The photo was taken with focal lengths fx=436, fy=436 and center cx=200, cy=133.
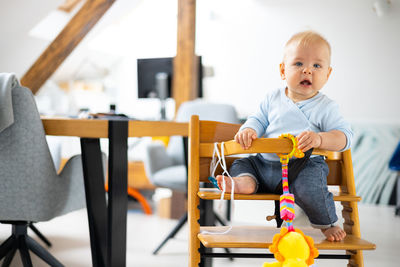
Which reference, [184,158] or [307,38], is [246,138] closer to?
[307,38]

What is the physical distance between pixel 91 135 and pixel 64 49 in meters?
2.80

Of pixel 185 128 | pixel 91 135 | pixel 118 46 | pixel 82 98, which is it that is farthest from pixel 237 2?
pixel 91 135

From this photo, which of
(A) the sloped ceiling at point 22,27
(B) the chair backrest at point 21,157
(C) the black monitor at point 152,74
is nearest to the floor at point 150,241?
(B) the chair backrest at point 21,157

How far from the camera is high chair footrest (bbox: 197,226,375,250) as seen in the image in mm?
1003

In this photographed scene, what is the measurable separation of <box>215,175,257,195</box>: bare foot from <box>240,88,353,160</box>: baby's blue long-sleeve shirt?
0.10 m

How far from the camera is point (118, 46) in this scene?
614 cm

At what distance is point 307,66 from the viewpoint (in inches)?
44.5

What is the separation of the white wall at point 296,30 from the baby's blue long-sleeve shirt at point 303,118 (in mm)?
2441

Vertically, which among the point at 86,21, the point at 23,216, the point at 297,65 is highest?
the point at 86,21

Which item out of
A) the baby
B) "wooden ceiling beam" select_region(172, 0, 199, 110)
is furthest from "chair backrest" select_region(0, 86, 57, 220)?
"wooden ceiling beam" select_region(172, 0, 199, 110)

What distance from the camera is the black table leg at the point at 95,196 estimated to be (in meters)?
1.56

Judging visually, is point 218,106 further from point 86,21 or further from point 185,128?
point 86,21

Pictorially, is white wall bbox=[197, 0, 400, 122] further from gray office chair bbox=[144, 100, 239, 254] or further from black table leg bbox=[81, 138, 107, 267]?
black table leg bbox=[81, 138, 107, 267]

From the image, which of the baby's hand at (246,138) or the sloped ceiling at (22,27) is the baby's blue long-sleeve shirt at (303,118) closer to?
the baby's hand at (246,138)
